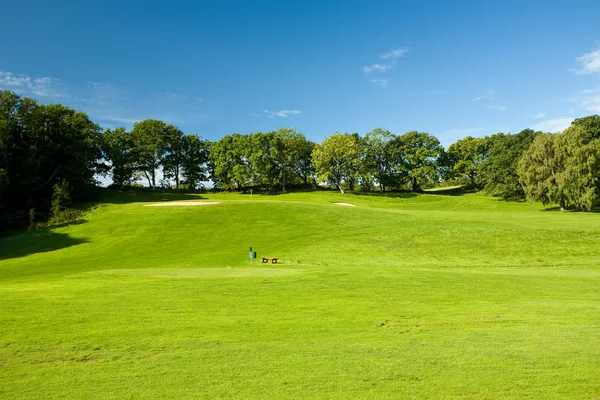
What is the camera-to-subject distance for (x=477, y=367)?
588 cm

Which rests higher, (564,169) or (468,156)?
(468,156)

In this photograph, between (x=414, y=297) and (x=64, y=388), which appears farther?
(x=414, y=297)

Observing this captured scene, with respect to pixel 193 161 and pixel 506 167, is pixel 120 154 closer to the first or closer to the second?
pixel 193 161

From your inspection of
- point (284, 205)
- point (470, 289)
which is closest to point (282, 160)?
point (284, 205)

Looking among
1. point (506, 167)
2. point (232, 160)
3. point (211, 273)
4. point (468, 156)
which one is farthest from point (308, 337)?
point (468, 156)

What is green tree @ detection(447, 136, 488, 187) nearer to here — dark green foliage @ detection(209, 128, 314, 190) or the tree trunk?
the tree trunk

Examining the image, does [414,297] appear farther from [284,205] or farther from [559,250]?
[284,205]

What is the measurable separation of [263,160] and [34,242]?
48444 mm

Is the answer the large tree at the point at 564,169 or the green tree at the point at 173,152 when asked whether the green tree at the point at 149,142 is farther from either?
the large tree at the point at 564,169

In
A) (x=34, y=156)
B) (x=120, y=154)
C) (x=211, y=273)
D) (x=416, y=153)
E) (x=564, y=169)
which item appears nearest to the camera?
(x=211, y=273)

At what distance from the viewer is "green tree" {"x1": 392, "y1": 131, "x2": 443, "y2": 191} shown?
79.2 m

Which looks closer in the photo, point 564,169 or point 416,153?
point 564,169

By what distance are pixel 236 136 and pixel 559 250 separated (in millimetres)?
68970

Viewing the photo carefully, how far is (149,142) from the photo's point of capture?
72.9 meters
